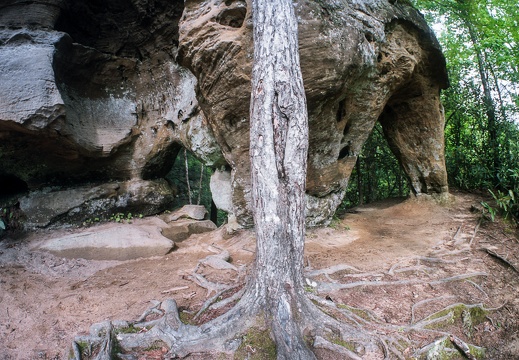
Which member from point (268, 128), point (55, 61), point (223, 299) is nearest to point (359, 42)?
point (268, 128)

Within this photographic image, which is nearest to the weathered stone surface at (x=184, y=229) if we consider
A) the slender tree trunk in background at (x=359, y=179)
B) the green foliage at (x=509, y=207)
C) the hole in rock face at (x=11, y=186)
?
the hole in rock face at (x=11, y=186)

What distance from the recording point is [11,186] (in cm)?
753

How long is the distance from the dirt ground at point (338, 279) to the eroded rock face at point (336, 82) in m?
1.13

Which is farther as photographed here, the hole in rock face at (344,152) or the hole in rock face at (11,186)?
the hole in rock face at (11,186)

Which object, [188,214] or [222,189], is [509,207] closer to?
[222,189]

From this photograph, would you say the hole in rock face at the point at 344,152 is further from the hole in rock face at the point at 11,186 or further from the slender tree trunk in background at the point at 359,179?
the hole in rock face at the point at 11,186

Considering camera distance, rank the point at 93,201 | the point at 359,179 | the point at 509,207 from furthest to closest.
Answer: the point at 359,179
the point at 93,201
the point at 509,207

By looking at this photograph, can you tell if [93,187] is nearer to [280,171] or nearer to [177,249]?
[177,249]

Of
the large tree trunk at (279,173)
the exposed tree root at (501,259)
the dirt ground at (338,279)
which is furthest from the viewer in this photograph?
the exposed tree root at (501,259)

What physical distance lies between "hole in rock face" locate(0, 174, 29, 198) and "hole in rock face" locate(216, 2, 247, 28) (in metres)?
5.98

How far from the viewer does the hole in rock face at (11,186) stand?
7.36 meters

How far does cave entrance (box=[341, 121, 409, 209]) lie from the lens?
34.2 ft

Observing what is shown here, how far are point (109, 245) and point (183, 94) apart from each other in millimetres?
3947

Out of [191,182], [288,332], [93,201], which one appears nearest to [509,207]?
[288,332]
